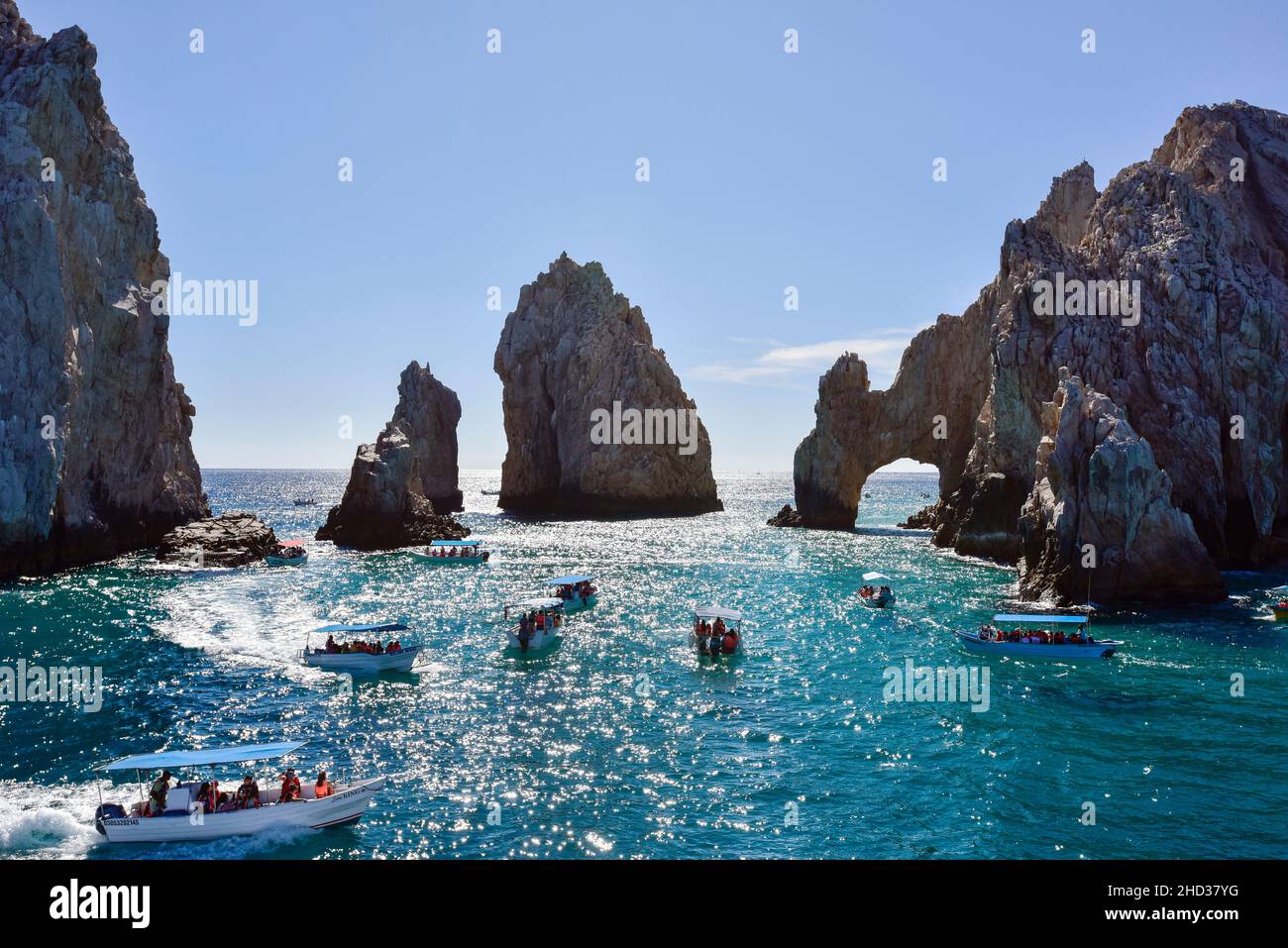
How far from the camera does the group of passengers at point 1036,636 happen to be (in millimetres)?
46725

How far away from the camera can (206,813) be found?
86.7ft

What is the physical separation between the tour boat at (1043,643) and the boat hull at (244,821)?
3580 cm

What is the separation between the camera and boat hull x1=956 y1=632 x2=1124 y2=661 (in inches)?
1811

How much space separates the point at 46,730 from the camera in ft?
114

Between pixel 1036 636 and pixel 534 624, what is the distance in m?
29.4

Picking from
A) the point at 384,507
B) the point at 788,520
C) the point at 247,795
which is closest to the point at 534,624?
the point at 247,795

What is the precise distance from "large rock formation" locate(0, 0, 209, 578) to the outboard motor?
182ft

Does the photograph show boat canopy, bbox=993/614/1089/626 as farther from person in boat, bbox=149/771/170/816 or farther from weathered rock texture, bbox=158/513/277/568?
weathered rock texture, bbox=158/513/277/568

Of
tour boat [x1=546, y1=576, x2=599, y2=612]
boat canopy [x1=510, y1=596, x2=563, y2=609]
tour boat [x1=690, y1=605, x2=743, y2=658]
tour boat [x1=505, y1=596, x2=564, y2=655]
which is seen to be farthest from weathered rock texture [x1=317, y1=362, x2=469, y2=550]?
tour boat [x1=690, y1=605, x2=743, y2=658]

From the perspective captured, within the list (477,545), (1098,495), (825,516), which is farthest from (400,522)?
(1098,495)

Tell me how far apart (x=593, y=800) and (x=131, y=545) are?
83.6 meters

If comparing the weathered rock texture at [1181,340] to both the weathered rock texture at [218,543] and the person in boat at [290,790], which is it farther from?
the weathered rock texture at [218,543]
